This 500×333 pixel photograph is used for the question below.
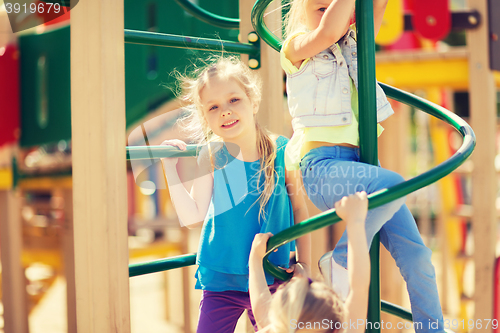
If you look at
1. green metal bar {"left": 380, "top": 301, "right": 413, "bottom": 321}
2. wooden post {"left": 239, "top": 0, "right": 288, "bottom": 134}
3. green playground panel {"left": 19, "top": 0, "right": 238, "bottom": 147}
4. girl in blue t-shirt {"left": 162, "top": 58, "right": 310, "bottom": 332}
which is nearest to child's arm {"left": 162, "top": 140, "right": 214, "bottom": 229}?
girl in blue t-shirt {"left": 162, "top": 58, "right": 310, "bottom": 332}

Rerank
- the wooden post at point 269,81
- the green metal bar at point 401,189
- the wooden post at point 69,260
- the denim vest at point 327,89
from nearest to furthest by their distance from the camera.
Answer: the green metal bar at point 401,189
the denim vest at point 327,89
the wooden post at point 269,81
the wooden post at point 69,260

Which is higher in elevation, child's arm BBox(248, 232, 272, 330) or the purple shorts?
child's arm BBox(248, 232, 272, 330)

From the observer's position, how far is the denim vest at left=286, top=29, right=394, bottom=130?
1.24m

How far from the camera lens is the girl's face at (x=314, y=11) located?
127cm

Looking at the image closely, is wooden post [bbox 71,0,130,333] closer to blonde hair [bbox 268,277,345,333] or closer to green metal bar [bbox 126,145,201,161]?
green metal bar [bbox 126,145,201,161]

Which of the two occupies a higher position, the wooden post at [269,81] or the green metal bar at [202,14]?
the green metal bar at [202,14]

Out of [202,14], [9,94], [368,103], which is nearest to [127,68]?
[9,94]

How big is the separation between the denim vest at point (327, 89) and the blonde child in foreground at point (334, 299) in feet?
1.01

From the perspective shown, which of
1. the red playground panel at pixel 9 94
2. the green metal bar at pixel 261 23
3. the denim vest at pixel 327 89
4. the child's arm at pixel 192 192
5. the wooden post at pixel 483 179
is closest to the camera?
the denim vest at pixel 327 89

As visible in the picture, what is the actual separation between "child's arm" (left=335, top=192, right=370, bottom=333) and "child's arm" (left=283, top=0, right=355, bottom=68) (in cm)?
42

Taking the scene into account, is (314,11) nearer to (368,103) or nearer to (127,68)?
(368,103)

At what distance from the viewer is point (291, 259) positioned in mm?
1477

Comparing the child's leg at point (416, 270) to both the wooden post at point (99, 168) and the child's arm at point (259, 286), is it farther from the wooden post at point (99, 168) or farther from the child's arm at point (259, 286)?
the wooden post at point (99, 168)

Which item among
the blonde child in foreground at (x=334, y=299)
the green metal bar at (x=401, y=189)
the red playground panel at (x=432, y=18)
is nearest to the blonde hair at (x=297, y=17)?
the green metal bar at (x=401, y=189)
